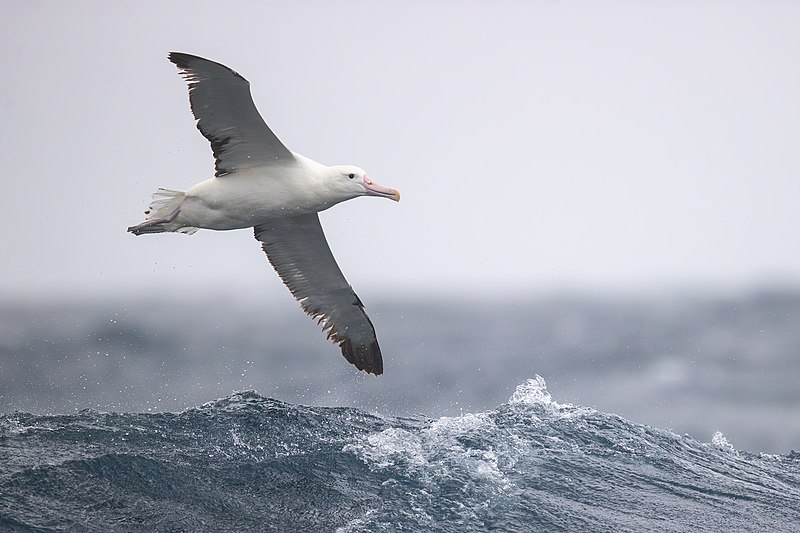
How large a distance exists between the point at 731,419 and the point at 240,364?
1768 centimetres

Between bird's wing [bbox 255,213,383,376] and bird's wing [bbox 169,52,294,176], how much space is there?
42.0 inches

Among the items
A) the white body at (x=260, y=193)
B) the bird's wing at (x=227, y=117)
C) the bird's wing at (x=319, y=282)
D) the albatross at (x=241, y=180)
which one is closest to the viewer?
the bird's wing at (x=227, y=117)

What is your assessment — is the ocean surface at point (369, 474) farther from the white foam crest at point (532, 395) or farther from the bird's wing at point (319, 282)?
the bird's wing at point (319, 282)

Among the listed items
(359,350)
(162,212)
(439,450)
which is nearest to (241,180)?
(162,212)

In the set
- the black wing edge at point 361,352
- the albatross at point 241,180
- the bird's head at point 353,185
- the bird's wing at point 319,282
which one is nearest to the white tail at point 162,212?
the albatross at point 241,180

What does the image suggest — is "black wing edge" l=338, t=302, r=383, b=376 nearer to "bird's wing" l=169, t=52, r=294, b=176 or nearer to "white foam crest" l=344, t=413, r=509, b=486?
"white foam crest" l=344, t=413, r=509, b=486

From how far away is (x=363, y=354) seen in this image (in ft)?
40.1

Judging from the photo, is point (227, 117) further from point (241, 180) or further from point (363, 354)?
point (363, 354)

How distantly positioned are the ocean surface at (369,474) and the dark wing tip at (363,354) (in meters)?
0.58

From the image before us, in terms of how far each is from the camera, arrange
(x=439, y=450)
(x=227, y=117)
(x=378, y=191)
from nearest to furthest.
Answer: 1. (x=227, y=117)
2. (x=378, y=191)
3. (x=439, y=450)

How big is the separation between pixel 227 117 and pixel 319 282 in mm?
2598

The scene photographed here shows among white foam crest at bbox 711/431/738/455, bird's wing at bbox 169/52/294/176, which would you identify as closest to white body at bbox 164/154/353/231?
bird's wing at bbox 169/52/294/176

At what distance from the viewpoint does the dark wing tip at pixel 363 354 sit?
12172 mm

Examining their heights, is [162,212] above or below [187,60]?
below
